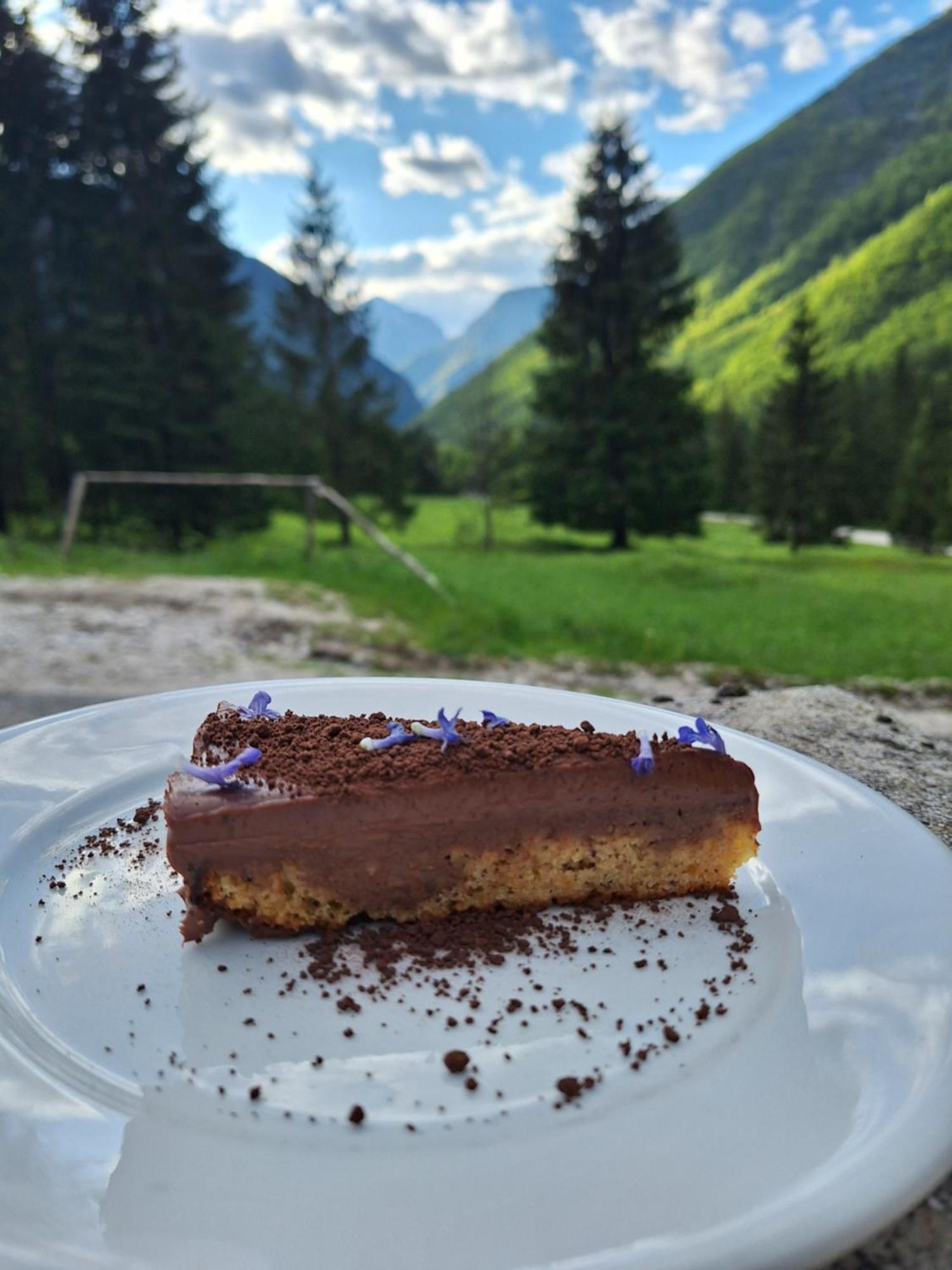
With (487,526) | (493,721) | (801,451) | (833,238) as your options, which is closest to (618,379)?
(487,526)

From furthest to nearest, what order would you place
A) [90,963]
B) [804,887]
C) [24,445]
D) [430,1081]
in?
[24,445] < [804,887] < [90,963] < [430,1081]

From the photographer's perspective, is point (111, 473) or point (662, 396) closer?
point (111, 473)

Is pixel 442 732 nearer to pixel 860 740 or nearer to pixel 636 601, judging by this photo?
pixel 860 740

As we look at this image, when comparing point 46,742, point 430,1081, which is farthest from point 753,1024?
point 46,742

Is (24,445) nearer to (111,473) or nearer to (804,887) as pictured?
(111,473)

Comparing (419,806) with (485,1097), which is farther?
(419,806)

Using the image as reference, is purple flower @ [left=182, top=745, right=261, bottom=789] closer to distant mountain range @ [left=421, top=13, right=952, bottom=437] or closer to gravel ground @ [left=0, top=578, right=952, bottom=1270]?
gravel ground @ [left=0, top=578, right=952, bottom=1270]
